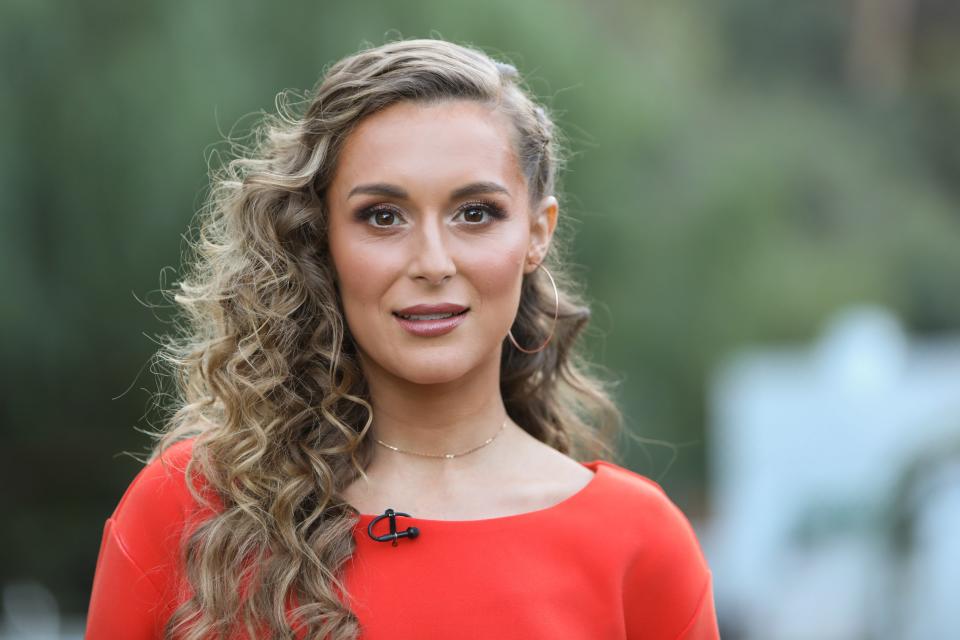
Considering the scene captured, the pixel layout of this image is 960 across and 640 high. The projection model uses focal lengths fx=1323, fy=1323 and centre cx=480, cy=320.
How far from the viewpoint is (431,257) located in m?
2.48

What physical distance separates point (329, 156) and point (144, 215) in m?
6.28

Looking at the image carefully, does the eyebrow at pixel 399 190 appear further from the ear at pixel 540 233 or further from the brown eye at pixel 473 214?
the ear at pixel 540 233

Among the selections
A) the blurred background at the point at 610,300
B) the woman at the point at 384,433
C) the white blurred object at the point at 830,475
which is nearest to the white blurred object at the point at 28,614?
the blurred background at the point at 610,300

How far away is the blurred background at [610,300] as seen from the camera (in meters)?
8.67

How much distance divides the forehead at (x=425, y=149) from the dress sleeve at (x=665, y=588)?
773mm

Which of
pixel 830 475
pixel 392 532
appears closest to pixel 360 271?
pixel 392 532

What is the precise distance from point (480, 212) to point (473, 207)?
19 millimetres

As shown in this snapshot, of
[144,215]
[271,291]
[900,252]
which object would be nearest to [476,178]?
[271,291]

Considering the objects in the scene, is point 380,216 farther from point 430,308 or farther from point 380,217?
point 430,308

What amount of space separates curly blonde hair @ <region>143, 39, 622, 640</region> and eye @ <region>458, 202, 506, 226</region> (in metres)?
0.16

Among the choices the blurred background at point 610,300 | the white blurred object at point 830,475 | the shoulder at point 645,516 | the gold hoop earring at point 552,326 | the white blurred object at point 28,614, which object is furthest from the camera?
the white blurred object at point 830,475

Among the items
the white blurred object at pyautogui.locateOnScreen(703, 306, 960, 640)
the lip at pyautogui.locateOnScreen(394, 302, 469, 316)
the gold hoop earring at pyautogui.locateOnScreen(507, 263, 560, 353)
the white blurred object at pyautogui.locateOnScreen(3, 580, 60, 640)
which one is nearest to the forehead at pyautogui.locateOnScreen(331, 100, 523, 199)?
the lip at pyautogui.locateOnScreen(394, 302, 469, 316)

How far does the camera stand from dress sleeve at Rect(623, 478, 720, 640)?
264 cm

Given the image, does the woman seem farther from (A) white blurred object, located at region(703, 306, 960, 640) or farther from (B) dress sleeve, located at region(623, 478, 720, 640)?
(A) white blurred object, located at region(703, 306, 960, 640)
